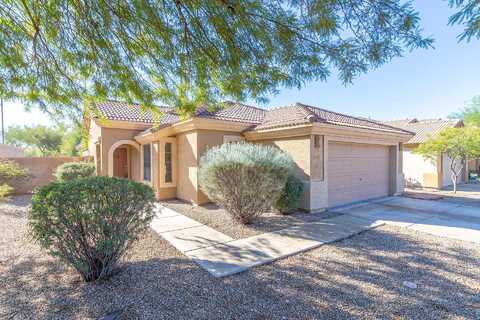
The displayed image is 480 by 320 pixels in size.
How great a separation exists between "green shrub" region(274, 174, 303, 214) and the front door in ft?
41.2

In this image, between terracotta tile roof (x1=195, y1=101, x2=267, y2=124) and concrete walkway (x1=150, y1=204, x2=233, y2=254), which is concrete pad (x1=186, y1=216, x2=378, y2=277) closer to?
concrete walkway (x1=150, y1=204, x2=233, y2=254)

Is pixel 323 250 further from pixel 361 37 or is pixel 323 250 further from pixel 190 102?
pixel 190 102

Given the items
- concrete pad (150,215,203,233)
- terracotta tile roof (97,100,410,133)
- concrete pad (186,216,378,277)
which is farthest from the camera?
terracotta tile roof (97,100,410,133)

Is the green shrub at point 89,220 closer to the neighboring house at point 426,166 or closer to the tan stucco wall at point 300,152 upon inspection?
the tan stucco wall at point 300,152

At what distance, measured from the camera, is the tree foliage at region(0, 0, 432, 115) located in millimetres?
3740

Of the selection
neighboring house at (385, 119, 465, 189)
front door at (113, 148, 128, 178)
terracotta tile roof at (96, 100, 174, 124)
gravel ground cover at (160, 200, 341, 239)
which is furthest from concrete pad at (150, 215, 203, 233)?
neighboring house at (385, 119, 465, 189)

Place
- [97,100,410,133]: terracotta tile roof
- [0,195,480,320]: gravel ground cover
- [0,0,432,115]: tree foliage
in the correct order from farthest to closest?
[97,100,410,133]: terracotta tile roof → [0,0,432,115]: tree foliage → [0,195,480,320]: gravel ground cover

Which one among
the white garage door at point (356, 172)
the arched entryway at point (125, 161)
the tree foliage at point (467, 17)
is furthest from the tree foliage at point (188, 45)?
the arched entryway at point (125, 161)

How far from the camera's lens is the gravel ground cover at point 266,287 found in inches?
135

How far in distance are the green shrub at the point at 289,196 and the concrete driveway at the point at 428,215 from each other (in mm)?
2074

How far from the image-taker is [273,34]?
13.8 ft

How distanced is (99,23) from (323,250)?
6833mm

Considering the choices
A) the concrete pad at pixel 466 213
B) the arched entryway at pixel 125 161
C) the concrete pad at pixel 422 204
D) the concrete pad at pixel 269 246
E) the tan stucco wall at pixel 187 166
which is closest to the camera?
the concrete pad at pixel 269 246

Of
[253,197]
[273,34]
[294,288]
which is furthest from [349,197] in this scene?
[273,34]
